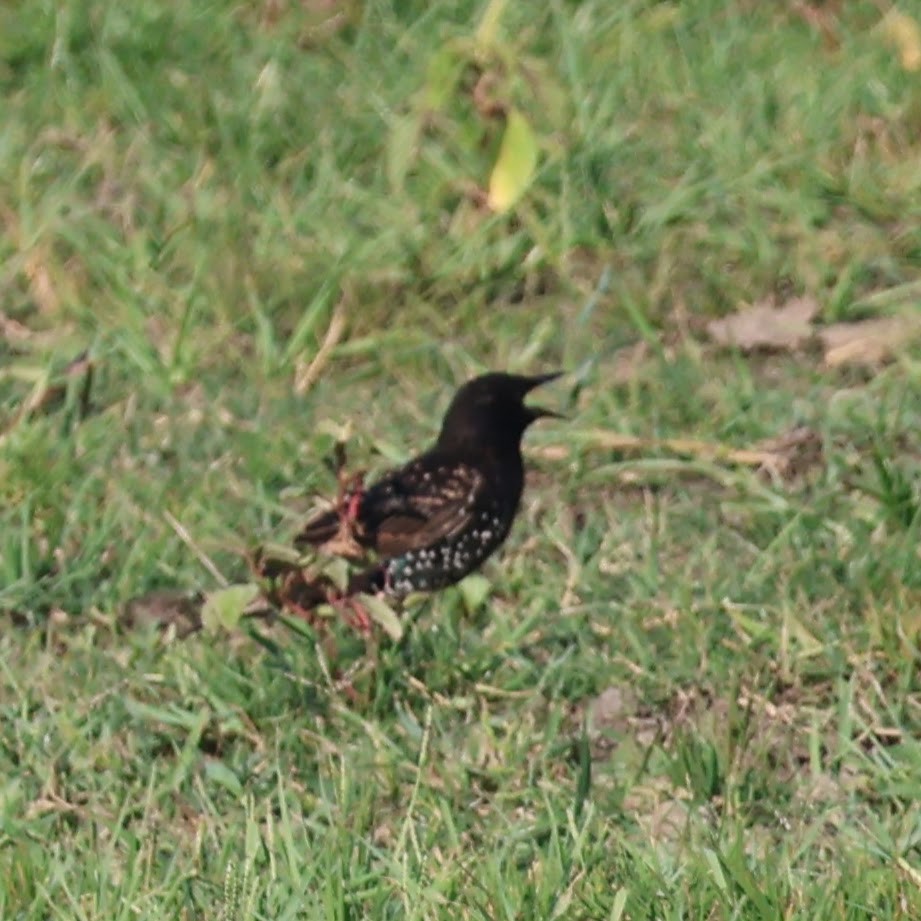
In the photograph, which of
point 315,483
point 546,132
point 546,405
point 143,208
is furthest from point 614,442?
point 143,208

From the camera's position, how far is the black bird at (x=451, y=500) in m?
4.89

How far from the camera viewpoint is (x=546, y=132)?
20.8 feet

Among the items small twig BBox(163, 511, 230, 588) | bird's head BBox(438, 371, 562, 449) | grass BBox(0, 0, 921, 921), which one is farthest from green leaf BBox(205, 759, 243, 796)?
bird's head BBox(438, 371, 562, 449)

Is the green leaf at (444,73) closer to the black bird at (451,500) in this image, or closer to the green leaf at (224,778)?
the black bird at (451,500)

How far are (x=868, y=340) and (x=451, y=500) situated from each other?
1256 mm

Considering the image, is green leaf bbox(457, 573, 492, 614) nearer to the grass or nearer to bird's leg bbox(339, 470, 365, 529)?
the grass

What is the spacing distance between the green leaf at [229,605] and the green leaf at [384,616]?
20 cm

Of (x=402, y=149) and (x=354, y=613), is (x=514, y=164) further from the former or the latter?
(x=354, y=613)

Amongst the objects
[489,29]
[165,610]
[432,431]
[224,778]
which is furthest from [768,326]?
[224,778]

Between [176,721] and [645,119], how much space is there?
262cm

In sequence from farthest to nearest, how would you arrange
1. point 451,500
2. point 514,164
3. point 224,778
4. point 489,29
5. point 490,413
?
point 489,29, point 514,164, point 490,413, point 451,500, point 224,778

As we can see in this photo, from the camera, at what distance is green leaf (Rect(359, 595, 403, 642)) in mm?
4426

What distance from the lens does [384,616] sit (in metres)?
4.44

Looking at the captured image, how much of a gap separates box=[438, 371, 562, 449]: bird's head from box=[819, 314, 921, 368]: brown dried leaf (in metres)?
0.82
